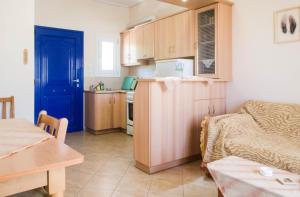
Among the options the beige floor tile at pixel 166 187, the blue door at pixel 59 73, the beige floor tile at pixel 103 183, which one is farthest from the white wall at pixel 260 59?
the blue door at pixel 59 73

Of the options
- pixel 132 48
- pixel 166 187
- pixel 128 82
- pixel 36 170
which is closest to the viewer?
pixel 36 170

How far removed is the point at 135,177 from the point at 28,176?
1.83 m

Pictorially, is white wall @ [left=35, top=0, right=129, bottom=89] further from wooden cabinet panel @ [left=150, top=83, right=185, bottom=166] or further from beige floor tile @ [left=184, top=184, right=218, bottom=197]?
beige floor tile @ [left=184, top=184, right=218, bottom=197]

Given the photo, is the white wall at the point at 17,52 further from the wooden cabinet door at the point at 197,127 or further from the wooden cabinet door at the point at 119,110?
the wooden cabinet door at the point at 197,127

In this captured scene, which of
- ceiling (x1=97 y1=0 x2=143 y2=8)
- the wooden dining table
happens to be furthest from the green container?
the wooden dining table

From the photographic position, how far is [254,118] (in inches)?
115

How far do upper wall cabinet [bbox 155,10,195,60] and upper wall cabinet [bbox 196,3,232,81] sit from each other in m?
0.14

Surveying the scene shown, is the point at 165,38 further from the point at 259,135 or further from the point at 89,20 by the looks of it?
the point at 259,135

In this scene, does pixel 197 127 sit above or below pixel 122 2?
below

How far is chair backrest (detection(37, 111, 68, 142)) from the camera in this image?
1345 mm

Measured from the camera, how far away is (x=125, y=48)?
211 inches

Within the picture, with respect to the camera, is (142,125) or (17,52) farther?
(17,52)

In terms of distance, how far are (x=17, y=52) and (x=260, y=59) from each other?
3165mm

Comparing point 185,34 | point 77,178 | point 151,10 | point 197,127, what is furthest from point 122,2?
point 77,178
